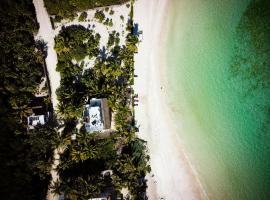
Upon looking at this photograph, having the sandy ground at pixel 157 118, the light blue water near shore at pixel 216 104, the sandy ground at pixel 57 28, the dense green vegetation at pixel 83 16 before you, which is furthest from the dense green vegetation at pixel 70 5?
the light blue water near shore at pixel 216 104

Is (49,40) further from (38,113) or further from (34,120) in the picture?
(34,120)

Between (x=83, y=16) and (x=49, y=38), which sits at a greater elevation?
(x=83, y=16)

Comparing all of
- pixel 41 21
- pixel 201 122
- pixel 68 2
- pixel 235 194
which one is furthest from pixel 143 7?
pixel 235 194

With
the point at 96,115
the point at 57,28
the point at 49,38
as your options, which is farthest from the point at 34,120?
the point at 57,28

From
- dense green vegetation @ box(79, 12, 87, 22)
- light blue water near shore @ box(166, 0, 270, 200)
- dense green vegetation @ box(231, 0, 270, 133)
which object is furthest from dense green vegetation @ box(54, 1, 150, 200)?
dense green vegetation @ box(231, 0, 270, 133)

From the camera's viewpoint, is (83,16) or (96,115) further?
(83,16)

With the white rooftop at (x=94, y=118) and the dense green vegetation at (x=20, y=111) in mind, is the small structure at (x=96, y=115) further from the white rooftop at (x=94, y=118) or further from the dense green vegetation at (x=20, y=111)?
the dense green vegetation at (x=20, y=111)

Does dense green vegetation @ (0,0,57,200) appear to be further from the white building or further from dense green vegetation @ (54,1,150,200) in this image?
dense green vegetation @ (54,1,150,200)
